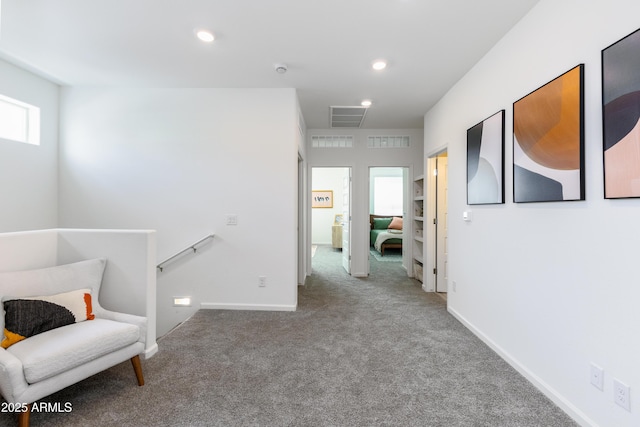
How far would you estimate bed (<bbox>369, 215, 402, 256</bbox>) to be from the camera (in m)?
7.18

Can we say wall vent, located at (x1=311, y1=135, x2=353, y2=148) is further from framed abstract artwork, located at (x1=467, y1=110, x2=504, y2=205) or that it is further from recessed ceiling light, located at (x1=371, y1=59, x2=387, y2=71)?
framed abstract artwork, located at (x1=467, y1=110, x2=504, y2=205)

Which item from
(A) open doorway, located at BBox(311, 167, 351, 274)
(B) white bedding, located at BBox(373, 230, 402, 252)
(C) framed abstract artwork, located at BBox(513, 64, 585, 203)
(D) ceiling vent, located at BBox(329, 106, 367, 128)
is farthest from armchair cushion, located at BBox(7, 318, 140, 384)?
(A) open doorway, located at BBox(311, 167, 351, 274)

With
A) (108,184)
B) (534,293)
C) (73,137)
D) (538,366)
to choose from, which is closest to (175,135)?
(108,184)

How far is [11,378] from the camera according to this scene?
4.68ft

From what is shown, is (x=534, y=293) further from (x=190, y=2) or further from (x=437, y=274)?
(x=190, y=2)

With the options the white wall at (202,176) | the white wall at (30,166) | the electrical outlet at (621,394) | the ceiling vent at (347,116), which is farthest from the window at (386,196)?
the electrical outlet at (621,394)

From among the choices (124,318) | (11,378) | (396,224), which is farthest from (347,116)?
(396,224)

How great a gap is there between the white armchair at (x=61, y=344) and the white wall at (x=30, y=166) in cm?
167

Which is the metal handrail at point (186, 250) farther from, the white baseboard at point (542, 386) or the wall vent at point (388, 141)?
the wall vent at point (388, 141)

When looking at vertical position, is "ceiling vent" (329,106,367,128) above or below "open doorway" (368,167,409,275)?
above

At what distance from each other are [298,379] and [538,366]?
5.34 ft

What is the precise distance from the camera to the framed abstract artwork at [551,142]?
162 cm

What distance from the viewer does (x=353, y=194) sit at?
5117mm

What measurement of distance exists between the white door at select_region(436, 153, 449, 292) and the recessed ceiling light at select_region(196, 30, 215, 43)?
3082 mm
